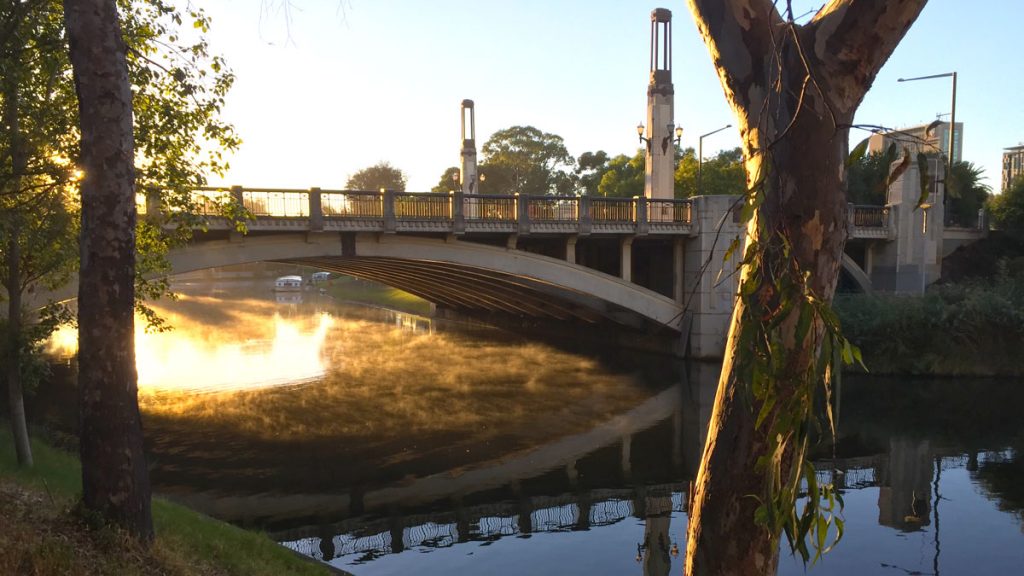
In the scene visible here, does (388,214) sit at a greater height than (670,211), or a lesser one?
lesser

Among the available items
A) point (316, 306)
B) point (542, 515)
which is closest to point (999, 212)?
point (542, 515)

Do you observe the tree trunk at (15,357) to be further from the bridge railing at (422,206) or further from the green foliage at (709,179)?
the green foliage at (709,179)

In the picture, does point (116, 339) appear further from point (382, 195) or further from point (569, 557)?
point (382, 195)

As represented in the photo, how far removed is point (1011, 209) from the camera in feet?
88.3

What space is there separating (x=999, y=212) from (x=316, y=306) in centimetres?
4199

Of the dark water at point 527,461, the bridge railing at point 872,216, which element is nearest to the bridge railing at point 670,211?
the dark water at point 527,461

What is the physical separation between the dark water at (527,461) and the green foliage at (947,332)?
724mm

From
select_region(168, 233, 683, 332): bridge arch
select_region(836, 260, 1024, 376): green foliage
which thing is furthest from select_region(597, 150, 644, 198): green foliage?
select_region(836, 260, 1024, 376): green foliage

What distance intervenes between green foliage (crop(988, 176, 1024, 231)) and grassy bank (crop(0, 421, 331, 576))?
95.3 ft

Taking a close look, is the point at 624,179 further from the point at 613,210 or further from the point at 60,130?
the point at 60,130

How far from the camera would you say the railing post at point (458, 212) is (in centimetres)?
1998

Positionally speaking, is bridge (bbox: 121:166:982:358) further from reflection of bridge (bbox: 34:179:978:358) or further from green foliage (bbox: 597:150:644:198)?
green foliage (bbox: 597:150:644:198)

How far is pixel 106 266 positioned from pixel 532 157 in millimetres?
62984

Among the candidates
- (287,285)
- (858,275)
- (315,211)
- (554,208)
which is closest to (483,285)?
(554,208)
